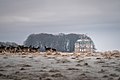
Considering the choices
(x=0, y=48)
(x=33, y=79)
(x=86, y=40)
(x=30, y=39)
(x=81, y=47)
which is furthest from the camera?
(x=30, y=39)

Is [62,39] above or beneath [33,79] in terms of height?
above

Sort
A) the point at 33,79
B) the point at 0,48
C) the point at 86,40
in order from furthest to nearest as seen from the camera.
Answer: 1. the point at 86,40
2. the point at 0,48
3. the point at 33,79

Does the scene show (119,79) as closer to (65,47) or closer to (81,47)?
(81,47)

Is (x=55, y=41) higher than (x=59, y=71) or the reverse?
higher

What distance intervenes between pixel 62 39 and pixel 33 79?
9969 centimetres

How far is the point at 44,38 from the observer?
11156 cm

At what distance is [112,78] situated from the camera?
13836 mm

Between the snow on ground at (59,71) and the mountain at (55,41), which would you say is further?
the mountain at (55,41)

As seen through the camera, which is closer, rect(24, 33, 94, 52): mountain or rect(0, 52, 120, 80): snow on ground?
rect(0, 52, 120, 80): snow on ground

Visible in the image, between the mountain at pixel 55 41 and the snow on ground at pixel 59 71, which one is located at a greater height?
the mountain at pixel 55 41

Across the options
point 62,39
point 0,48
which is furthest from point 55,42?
point 0,48

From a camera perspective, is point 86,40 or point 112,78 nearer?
point 112,78

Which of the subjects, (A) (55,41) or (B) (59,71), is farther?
(A) (55,41)

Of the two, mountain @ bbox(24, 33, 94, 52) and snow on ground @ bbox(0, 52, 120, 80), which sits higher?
mountain @ bbox(24, 33, 94, 52)
